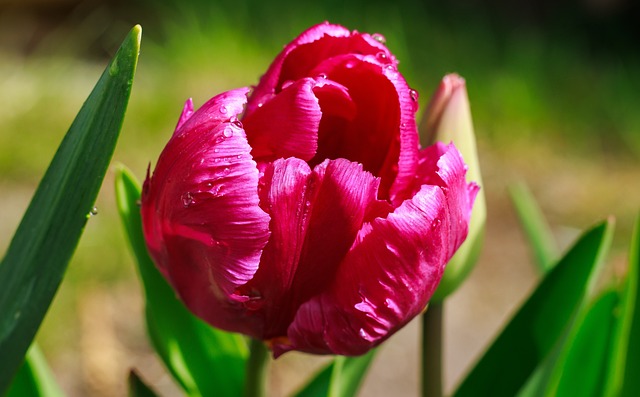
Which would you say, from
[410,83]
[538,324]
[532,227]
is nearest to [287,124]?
[538,324]

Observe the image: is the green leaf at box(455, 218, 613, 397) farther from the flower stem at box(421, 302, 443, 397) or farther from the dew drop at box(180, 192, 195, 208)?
the dew drop at box(180, 192, 195, 208)

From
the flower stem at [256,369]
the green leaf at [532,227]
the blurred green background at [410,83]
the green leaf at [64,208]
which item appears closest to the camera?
the green leaf at [64,208]

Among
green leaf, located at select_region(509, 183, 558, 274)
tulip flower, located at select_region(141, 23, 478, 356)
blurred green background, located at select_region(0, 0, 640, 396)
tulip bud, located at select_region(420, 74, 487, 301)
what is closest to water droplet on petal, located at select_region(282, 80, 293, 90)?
tulip flower, located at select_region(141, 23, 478, 356)

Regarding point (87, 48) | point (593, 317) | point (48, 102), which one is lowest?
point (593, 317)

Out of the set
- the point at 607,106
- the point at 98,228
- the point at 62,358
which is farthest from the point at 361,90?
the point at 607,106

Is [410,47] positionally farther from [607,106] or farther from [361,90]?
[361,90]

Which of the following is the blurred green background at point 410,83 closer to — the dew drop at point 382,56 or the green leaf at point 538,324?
the green leaf at point 538,324

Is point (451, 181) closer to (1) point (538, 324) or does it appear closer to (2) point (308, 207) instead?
(2) point (308, 207)

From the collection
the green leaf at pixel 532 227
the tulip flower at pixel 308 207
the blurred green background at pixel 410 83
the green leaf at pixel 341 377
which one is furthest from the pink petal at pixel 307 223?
the blurred green background at pixel 410 83
